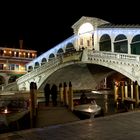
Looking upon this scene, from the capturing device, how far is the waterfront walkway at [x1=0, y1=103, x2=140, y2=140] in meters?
5.88

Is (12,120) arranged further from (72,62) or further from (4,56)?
(4,56)

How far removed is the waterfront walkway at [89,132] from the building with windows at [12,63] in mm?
34729

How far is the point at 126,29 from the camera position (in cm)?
2370

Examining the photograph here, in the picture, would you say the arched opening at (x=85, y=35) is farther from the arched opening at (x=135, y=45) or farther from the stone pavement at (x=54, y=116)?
the stone pavement at (x=54, y=116)

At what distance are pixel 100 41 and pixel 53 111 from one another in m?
17.2

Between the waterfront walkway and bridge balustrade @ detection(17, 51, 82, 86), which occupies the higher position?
bridge balustrade @ detection(17, 51, 82, 86)

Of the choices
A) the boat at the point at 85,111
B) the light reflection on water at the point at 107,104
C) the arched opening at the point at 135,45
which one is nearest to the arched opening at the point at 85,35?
the arched opening at the point at 135,45

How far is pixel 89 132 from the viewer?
6.33 meters

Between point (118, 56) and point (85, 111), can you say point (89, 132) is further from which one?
point (118, 56)

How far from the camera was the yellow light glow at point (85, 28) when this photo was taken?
28173mm

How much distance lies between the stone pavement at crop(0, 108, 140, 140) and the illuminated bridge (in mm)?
12962

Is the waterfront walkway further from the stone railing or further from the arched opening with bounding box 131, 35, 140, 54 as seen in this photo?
the arched opening with bounding box 131, 35, 140, 54

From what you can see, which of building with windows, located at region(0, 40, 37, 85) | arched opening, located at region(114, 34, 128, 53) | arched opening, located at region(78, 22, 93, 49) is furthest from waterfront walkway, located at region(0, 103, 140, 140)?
building with windows, located at region(0, 40, 37, 85)

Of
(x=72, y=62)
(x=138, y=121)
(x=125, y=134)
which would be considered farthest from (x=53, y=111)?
(x=72, y=62)
